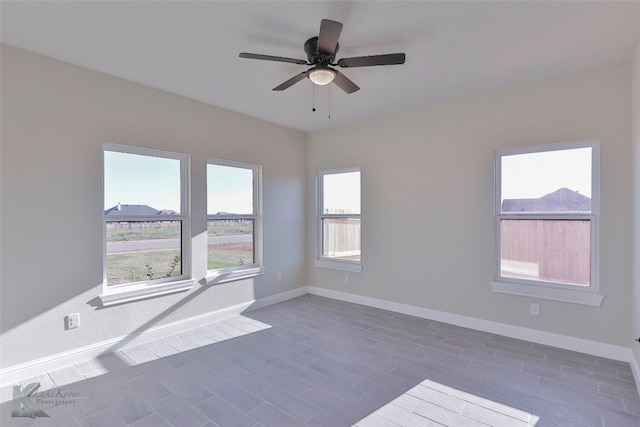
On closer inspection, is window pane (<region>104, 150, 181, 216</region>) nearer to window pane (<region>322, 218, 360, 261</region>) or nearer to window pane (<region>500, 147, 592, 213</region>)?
window pane (<region>322, 218, 360, 261</region>)

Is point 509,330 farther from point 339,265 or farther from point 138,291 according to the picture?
point 138,291

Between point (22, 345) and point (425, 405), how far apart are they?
3.34 m

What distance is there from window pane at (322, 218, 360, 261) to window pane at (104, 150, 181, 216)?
2.44m

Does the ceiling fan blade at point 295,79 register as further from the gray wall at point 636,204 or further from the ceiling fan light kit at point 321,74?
the gray wall at point 636,204

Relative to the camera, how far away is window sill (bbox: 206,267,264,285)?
404 cm

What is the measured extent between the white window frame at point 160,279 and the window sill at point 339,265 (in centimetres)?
216

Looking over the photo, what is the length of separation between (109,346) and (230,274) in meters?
1.51

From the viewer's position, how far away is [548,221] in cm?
335

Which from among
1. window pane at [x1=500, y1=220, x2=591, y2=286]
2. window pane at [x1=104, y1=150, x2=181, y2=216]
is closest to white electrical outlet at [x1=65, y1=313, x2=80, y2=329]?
window pane at [x1=104, y1=150, x2=181, y2=216]

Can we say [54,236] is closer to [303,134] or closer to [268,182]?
[268,182]

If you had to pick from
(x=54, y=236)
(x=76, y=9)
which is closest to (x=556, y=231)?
(x=76, y=9)

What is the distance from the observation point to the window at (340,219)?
4.93 m

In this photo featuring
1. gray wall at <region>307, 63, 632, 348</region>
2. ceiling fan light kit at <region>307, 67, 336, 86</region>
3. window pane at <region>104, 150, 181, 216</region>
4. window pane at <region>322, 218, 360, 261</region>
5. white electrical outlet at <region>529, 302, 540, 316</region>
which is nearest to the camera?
ceiling fan light kit at <region>307, 67, 336, 86</region>

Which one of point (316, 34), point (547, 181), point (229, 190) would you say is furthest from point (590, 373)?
point (229, 190)
